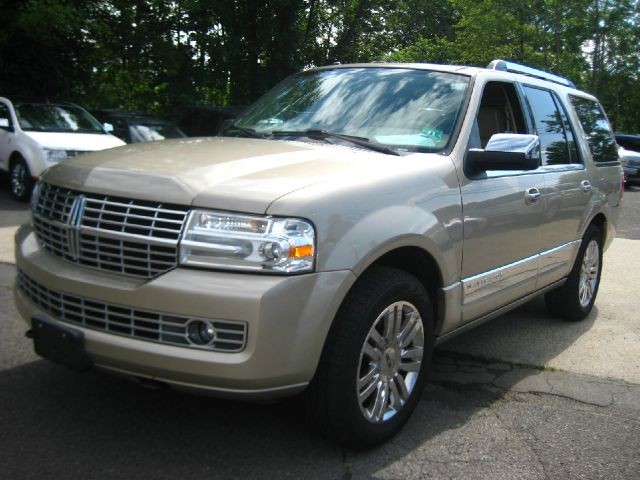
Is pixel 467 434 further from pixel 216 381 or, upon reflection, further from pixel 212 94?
pixel 212 94

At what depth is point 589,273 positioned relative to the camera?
5.72m

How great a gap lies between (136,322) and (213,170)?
2.34 feet

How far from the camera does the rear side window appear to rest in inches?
215

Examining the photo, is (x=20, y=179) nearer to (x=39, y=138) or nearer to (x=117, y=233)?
(x=39, y=138)

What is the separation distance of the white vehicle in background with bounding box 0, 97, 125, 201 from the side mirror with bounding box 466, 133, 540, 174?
8.34 metres

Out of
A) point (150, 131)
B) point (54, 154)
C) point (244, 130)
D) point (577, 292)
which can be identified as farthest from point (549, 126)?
point (150, 131)

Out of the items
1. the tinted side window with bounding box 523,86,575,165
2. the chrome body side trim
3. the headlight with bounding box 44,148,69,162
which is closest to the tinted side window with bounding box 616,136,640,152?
the headlight with bounding box 44,148,69,162

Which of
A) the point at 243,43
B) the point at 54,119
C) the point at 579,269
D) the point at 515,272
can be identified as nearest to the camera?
the point at 515,272

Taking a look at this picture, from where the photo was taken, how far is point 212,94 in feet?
69.5

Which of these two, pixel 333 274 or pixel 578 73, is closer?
pixel 333 274

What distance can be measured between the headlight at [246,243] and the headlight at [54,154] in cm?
883

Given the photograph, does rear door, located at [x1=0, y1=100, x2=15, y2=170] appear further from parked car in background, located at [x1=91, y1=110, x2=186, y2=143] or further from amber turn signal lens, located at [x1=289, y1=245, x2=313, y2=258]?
amber turn signal lens, located at [x1=289, y1=245, x2=313, y2=258]

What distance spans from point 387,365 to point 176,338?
3.38ft

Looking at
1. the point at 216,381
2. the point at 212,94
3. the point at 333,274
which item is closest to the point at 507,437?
the point at 333,274
